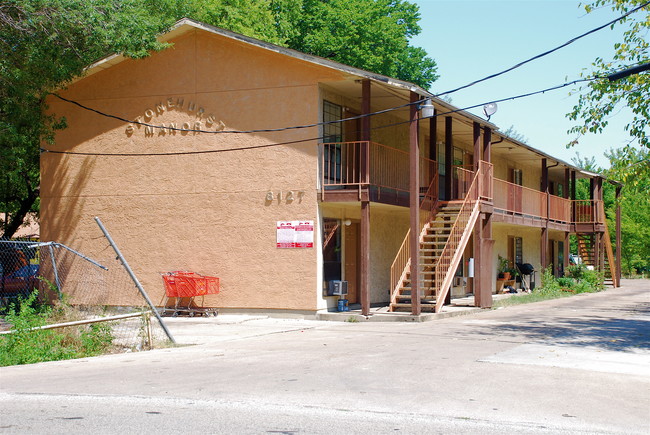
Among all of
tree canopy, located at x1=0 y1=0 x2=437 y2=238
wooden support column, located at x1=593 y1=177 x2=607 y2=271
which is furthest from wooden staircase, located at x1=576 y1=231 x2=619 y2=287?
tree canopy, located at x1=0 y1=0 x2=437 y2=238

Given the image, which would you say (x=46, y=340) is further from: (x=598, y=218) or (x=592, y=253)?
(x=592, y=253)

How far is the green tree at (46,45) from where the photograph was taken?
17156mm

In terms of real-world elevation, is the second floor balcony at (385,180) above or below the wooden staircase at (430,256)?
above

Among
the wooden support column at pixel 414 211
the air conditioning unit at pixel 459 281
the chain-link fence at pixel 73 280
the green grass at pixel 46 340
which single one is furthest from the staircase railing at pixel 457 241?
the green grass at pixel 46 340

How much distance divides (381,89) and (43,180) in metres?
10.2

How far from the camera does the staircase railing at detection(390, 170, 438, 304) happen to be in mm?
19584

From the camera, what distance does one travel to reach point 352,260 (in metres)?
21.1

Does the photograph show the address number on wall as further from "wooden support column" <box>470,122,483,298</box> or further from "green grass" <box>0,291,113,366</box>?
"green grass" <box>0,291,113,366</box>

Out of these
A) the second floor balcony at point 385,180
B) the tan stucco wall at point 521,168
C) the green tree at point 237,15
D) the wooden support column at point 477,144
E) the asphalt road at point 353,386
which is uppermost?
the green tree at point 237,15

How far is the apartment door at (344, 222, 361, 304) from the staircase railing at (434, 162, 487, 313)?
2373 mm

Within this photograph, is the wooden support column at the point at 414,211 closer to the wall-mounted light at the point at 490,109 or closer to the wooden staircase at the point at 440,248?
the wooden staircase at the point at 440,248

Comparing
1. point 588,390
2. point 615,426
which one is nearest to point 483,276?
point 588,390

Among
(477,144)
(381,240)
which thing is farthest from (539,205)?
(381,240)

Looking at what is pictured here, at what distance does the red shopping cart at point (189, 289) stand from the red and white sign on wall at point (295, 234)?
2.14 m
